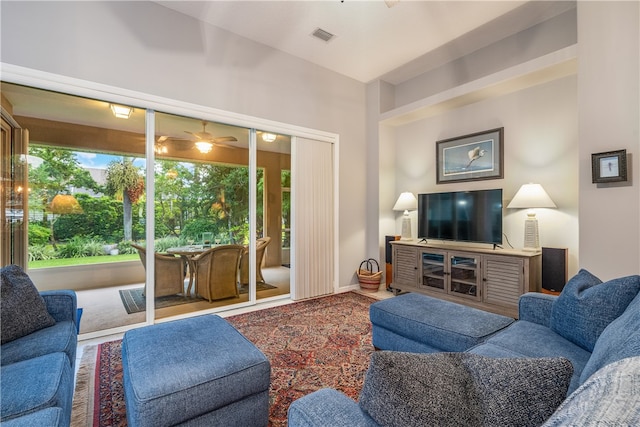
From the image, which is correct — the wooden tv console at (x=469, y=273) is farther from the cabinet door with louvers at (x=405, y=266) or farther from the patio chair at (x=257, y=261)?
the patio chair at (x=257, y=261)

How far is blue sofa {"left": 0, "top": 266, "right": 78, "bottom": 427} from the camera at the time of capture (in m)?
1.06

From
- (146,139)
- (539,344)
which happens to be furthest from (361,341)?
(146,139)

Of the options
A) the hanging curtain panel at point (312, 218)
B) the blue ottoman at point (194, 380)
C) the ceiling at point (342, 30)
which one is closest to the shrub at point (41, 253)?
the ceiling at point (342, 30)

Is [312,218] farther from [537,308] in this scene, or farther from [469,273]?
[537,308]

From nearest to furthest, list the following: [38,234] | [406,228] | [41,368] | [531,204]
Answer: [41,368] → [38,234] → [531,204] → [406,228]

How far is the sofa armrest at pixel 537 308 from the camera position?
186 cm

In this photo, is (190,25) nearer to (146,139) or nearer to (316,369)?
(146,139)

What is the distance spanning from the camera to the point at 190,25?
10.4 ft

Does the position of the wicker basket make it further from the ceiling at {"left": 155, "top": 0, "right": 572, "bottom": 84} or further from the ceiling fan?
the ceiling at {"left": 155, "top": 0, "right": 572, "bottom": 84}

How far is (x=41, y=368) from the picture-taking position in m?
1.31

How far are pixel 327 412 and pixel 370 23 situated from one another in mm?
3615

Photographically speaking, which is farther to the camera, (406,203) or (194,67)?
(406,203)

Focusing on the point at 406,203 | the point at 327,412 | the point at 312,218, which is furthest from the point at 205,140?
the point at 327,412

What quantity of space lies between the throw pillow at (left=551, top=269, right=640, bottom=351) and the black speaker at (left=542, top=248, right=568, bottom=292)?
1531mm
